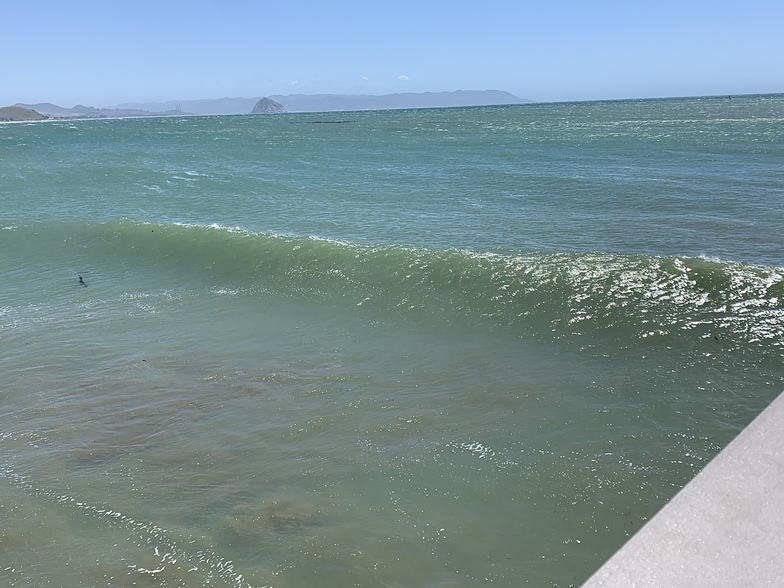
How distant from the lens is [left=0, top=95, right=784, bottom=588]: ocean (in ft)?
17.4

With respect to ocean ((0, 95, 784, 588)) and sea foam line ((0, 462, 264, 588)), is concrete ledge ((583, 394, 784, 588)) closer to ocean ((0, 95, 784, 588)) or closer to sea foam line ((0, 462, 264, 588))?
ocean ((0, 95, 784, 588))

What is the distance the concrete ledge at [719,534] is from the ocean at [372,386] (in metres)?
3.44

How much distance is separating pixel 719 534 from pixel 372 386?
6774 millimetres

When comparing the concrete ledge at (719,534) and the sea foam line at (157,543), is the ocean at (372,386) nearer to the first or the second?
the sea foam line at (157,543)

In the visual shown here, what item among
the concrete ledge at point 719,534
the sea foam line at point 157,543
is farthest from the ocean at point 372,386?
the concrete ledge at point 719,534

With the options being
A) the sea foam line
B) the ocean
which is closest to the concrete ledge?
the ocean

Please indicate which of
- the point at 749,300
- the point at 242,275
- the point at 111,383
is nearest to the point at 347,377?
the point at 111,383

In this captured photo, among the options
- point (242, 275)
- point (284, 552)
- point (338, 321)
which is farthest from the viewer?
point (242, 275)

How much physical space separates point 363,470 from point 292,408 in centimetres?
173

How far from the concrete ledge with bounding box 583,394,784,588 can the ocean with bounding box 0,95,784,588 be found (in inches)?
135

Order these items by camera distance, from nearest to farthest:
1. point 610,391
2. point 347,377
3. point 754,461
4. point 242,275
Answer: point 754,461
point 610,391
point 347,377
point 242,275

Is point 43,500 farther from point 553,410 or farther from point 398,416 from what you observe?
point 553,410

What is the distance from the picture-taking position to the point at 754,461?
1784mm

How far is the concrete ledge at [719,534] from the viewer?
155 centimetres
